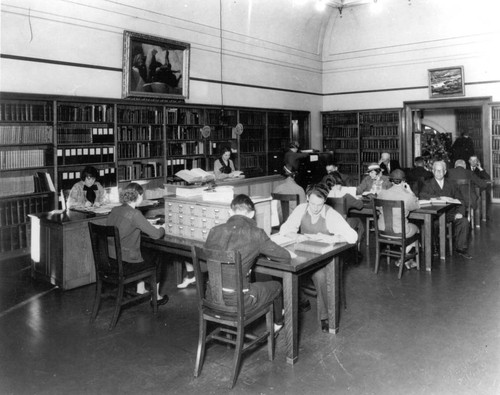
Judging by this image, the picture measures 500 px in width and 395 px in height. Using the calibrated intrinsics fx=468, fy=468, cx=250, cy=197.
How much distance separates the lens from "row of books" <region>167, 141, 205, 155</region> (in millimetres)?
8648

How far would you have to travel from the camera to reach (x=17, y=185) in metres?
6.51

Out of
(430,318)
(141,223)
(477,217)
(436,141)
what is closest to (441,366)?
(430,318)

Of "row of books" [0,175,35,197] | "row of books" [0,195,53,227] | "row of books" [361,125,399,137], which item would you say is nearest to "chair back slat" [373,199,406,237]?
"row of books" [0,195,53,227]

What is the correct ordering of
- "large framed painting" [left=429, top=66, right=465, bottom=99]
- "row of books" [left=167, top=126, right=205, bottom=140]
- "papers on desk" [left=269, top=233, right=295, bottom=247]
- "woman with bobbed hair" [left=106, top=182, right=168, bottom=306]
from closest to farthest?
"papers on desk" [left=269, top=233, right=295, bottom=247] → "woman with bobbed hair" [left=106, top=182, right=168, bottom=306] → "row of books" [left=167, top=126, right=205, bottom=140] → "large framed painting" [left=429, top=66, right=465, bottom=99]

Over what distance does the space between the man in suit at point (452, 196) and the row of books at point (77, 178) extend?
4.75 meters

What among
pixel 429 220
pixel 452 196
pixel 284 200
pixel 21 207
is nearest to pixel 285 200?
pixel 284 200

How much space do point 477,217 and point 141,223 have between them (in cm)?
643

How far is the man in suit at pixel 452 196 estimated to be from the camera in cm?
626

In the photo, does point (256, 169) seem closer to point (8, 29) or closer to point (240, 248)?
point (8, 29)

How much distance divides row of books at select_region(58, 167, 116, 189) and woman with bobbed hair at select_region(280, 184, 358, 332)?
4.10 meters

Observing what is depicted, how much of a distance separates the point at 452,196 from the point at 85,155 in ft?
17.8

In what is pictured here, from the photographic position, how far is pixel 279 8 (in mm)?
10383

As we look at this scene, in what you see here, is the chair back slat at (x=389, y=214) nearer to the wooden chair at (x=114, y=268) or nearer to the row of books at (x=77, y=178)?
the wooden chair at (x=114, y=268)

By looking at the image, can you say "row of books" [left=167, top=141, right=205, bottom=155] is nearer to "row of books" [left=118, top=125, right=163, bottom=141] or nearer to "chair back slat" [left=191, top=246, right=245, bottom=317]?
"row of books" [left=118, top=125, right=163, bottom=141]
